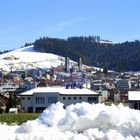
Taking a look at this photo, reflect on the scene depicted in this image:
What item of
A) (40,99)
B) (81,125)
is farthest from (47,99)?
(81,125)

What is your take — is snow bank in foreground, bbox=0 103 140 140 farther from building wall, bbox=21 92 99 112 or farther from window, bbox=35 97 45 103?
window, bbox=35 97 45 103

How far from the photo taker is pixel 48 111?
19.2 metres

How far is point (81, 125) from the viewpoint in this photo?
60.5 ft

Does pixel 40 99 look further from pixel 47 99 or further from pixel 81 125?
pixel 81 125

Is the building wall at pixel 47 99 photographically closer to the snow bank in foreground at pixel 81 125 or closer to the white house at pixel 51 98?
the white house at pixel 51 98

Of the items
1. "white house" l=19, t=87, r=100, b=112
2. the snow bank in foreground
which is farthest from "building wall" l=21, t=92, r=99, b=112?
the snow bank in foreground

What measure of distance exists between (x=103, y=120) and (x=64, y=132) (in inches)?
54.3

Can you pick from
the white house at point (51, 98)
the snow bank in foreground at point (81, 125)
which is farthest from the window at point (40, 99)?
the snow bank in foreground at point (81, 125)

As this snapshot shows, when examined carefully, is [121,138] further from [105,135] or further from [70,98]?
[70,98]

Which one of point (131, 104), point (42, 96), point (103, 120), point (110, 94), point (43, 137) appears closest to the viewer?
point (43, 137)

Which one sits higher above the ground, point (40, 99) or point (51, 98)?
point (51, 98)

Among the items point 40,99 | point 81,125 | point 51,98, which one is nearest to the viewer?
point 81,125

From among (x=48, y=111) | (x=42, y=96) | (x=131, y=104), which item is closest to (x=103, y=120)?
(x=48, y=111)

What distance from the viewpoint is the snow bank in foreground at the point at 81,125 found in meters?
17.3
